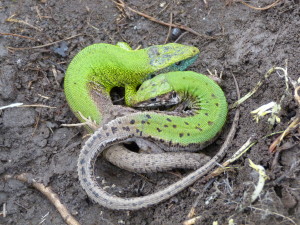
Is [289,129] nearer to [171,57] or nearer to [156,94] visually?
[156,94]

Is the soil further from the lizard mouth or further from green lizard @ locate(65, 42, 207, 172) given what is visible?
the lizard mouth

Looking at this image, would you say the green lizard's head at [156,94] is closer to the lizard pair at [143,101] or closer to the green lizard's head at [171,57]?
the lizard pair at [143,101]

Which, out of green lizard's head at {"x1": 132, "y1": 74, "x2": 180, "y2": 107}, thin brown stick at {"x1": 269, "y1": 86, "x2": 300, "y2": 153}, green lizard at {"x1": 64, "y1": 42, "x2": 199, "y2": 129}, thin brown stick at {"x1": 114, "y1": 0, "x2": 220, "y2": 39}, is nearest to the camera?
thin brown stick at {"x1": 269, "y1": 86, "x2": 300, "y2": 153}

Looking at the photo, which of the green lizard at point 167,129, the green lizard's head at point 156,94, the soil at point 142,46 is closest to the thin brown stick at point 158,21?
the soil at point 142,46

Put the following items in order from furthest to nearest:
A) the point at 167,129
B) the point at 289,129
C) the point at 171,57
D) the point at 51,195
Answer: the point at 171,57, the point at 167,129, the point at 51,195, the point at 289,129

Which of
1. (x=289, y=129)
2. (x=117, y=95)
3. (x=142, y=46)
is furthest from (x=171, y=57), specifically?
(x=289, y=129)

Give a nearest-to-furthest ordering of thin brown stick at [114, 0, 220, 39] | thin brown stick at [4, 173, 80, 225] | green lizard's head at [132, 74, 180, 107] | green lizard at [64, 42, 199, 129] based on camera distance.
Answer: thin brown stick at [4, 173, 80, 225]
green lizard's head at [132, 74, 180, 107]
green lizard at [64, 42, 199, 129]
thin brown stick at [114, 0, 220, 39]

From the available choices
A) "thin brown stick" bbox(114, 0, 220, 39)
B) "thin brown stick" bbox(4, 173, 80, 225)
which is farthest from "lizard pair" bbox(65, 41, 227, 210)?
"thin brown stick" bbox(114, 0, 220, 39)
